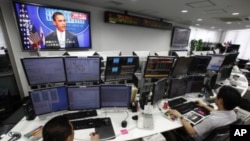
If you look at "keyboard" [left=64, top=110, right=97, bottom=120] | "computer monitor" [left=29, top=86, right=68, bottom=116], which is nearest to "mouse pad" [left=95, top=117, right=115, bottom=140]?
"keyboard" [left=64, top=110, right=97, bottom=120]

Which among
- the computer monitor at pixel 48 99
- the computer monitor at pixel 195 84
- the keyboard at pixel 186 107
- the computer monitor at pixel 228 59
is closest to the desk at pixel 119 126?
the computer monitor at pixel 48 99

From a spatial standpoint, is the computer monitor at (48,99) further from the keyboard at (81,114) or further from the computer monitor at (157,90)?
the computer monitor at (157,90)

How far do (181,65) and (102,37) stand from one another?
300cm

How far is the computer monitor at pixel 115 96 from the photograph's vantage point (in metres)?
1.55

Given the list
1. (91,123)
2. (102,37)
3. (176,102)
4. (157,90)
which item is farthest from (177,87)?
(102,37)

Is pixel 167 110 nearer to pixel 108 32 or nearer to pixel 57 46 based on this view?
pixel 57 46

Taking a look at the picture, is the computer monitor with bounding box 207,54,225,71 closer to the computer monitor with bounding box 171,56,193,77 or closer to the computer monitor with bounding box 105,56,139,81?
the computer monitor with bounding box 171,56,193,77

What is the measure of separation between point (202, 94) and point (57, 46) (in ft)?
11.7

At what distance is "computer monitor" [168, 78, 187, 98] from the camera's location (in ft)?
6.59

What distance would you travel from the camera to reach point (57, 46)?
11.0 ft

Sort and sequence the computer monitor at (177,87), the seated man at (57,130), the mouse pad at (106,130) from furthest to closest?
the computer monitor at (177,87) → the mouse pad at (106,130) → the seated man at (57,130)

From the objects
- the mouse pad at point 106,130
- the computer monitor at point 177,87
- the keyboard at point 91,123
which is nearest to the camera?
the mouse pad at point 106,130

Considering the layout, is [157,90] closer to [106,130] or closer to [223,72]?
[106,130]

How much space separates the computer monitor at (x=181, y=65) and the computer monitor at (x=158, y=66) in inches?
4.2
